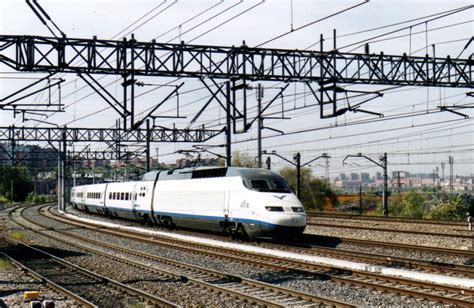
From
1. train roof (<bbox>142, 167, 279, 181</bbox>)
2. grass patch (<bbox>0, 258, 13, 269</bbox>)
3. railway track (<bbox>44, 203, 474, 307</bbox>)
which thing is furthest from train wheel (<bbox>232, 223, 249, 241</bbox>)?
grass patch (<bbox>0, 258, 13, 269</bbox>)

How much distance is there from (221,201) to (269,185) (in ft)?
8.51

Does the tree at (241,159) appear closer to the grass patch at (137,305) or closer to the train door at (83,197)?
the train door at (83,197)

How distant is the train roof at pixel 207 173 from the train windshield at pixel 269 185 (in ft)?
1.05

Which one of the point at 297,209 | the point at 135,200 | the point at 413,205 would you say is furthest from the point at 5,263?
the point at 413,205

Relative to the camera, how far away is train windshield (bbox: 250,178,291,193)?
23.3 meters

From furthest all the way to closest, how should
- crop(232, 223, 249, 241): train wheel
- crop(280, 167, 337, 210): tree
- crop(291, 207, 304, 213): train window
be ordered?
crop(280, 167, 337, 210): tree < crop(232, 223, 249, 241): train wheel < crop(291, 207, 304, 213): train window

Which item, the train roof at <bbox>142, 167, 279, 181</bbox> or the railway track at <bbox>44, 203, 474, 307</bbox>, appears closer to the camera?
the railway track at <bbox>44, 203, 474, 307</bbox>

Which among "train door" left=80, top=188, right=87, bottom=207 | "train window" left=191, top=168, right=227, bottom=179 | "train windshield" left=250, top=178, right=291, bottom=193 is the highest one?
"train window" left=191, top=168, right=227, bottom=179

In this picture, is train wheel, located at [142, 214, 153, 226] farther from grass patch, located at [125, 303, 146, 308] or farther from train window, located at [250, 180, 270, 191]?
grass patch, located at [125, 303, 146, 308]

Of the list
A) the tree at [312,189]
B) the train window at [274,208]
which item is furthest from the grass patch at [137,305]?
the tree at [312,189]

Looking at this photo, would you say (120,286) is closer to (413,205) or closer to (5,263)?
(5,263)

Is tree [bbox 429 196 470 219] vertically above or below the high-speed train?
below

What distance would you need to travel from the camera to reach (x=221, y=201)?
25.2 m

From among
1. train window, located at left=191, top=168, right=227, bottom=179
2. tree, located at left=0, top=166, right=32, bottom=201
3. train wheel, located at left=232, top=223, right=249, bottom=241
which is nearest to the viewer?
train wheel, located at left=232, top=223, right=249, bottom=241
